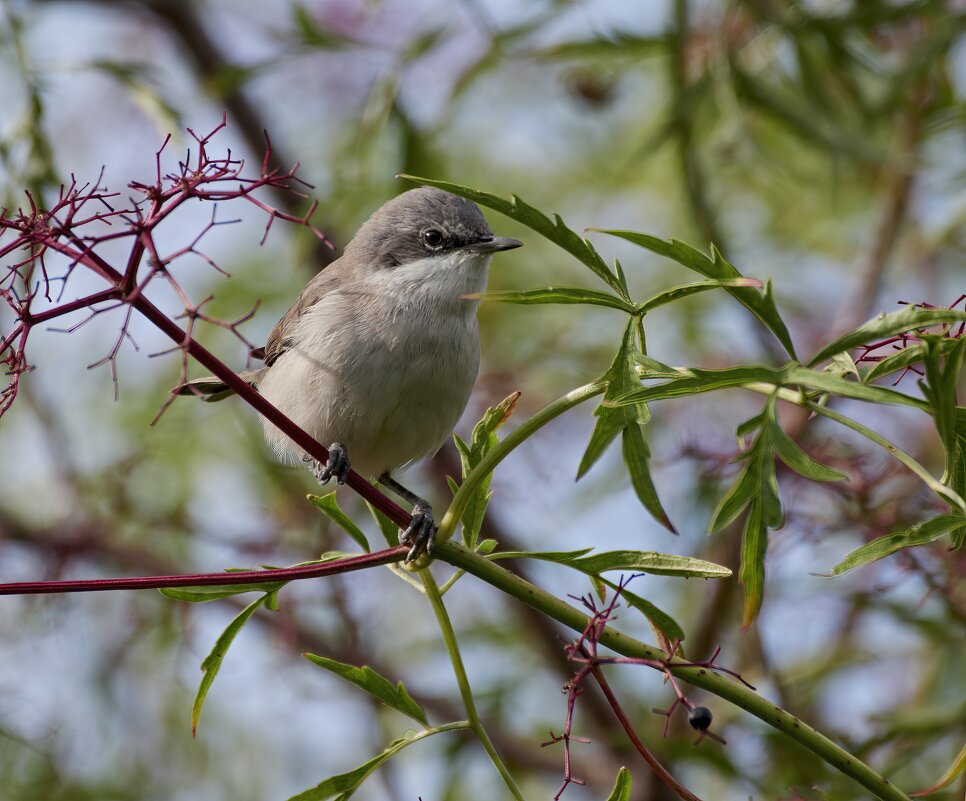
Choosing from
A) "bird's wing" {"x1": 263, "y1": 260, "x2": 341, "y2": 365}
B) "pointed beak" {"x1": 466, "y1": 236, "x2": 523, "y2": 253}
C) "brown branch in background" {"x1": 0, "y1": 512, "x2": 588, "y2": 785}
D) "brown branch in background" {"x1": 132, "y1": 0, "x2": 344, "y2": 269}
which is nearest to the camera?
"pointed beak" {"x1": 466, "y1": 236, "x2": 523, "y2": 253}

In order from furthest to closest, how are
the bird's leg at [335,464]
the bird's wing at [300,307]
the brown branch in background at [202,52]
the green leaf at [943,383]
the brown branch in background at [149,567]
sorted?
the brown branch in background at [202,52] < the brown branch in background at [149,567] < the bird's wing at [300,307] < the bird's leg at [335,464] < the green leaf at [943,383]

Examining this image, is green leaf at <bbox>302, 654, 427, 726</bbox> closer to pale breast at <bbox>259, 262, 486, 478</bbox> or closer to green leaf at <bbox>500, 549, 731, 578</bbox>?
green leaf at <bbox>500, 549, 731, 578</bbox>

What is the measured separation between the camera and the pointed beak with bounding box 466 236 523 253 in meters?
3.91

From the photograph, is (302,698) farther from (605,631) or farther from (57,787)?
(605,631)

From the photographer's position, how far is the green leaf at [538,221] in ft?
5.79

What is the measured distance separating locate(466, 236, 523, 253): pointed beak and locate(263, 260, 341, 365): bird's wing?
57 centimetres

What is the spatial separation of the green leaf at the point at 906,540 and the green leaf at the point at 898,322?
326 mm

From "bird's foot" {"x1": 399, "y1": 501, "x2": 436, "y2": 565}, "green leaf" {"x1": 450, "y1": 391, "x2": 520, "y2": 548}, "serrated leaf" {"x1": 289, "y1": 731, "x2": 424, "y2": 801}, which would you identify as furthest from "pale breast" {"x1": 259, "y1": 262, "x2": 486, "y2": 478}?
"serrated leaf" {"x1": 289, "y1": 731, "x2": 424, "y2": 801}

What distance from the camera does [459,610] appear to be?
22.0ft

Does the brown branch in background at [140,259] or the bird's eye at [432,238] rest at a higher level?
the bird's eye at [432,238]

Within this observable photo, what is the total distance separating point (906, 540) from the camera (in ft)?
5.97

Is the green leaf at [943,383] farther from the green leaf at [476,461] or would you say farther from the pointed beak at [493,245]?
the pointed beak at [493,245]

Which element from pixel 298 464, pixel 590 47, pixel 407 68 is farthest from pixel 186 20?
pixel 298 464

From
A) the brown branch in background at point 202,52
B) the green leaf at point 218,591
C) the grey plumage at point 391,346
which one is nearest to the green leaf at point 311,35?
the grey plumage at point 391,346
